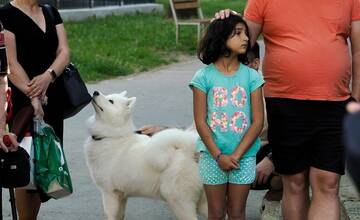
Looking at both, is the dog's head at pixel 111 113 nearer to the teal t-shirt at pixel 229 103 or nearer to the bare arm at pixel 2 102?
the teal t-shirt at pixel 229 103

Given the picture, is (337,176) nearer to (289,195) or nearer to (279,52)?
(289,195)

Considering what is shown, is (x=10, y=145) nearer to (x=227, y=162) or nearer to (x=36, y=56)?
(x=36, y=56)

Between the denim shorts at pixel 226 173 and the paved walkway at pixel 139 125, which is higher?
the denim shorts at pixel 226 173

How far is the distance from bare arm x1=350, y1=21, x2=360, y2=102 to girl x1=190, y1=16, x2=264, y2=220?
50 centimetres

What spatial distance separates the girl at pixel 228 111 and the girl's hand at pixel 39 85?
973 millimetres

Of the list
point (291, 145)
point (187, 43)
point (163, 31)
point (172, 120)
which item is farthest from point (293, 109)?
point (163, 31)

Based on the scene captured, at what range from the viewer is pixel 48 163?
179 inches

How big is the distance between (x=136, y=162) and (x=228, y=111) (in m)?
1.17

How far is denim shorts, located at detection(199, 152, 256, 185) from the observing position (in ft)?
13.5

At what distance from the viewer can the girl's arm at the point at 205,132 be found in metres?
4.03

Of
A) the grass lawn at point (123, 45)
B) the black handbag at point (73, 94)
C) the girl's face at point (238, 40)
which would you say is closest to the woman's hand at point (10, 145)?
the black handbag at point (73, 94)

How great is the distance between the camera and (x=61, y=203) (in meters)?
6.26

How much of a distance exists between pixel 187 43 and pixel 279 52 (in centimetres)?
1331

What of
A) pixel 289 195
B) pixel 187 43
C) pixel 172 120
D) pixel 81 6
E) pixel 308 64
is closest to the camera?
pixel 308 64
